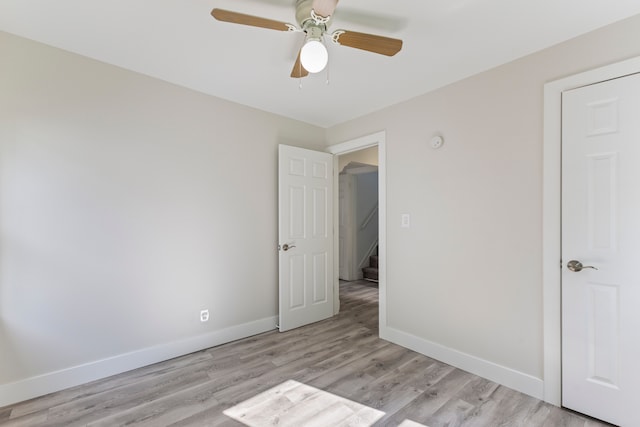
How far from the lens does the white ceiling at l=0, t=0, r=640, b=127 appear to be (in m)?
1.66

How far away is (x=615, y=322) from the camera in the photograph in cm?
173

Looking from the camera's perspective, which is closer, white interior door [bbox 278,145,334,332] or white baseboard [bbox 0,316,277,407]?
white baseboard [bbox 0,316,277,407]

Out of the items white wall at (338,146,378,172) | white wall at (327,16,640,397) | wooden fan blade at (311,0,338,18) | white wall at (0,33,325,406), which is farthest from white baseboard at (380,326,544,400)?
white wall at (338,146,378,172)

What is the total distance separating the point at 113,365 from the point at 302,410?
1.59 metres

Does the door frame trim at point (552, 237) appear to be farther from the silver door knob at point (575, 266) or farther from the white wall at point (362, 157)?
the white wall at point (362, 157)

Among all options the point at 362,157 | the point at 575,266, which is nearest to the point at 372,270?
the point at 362,157

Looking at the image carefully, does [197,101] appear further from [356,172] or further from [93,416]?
[356,172]

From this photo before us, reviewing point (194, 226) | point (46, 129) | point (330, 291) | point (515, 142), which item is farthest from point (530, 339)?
point (46, 129)

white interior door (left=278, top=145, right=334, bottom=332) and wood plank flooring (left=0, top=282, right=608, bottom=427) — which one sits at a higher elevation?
white interior door (left=278, top=145, right=334, bottom=332)

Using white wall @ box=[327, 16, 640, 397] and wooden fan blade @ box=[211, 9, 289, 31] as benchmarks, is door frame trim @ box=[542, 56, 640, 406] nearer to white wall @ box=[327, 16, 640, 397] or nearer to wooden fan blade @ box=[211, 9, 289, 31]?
white wall @ box=[327, 16, 640, 397]

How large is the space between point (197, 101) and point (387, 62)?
1785 millimetres

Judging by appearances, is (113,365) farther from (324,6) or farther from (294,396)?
(324,6)

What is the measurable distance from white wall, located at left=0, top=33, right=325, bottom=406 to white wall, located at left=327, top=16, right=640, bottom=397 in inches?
61.2

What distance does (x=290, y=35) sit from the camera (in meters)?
1.91
